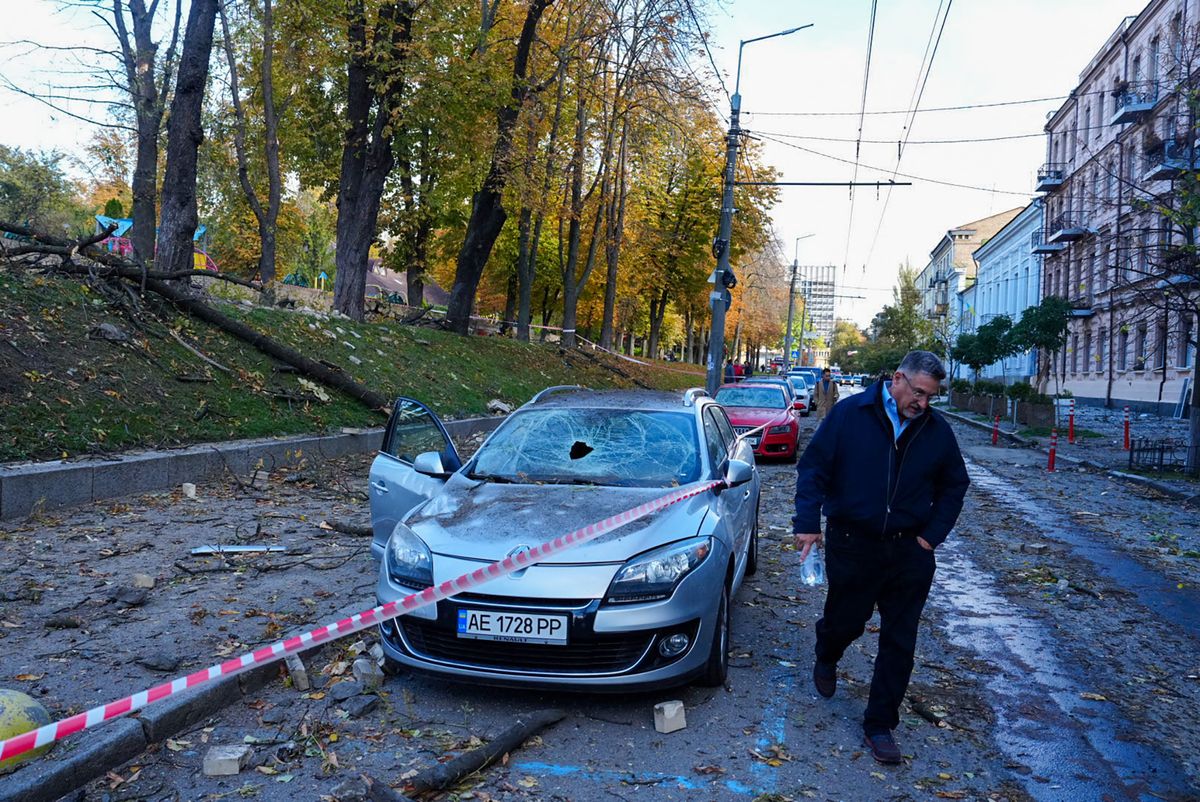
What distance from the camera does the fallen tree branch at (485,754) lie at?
3.45 meters

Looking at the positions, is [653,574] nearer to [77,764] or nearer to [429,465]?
[429,465]

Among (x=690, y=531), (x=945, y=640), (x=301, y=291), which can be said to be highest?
(x=301, y=291)

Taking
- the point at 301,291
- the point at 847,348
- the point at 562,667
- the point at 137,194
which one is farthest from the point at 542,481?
the point at 847,348

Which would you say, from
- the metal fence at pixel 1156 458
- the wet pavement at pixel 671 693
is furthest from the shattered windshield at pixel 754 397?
the wet pavement at pixel 671 693

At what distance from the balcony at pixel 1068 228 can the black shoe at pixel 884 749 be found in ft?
141

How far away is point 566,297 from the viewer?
31781 mm

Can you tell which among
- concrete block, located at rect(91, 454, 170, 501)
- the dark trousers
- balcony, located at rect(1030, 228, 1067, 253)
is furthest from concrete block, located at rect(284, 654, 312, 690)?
balcony, located at rect(1030, 228, 1067, 253)

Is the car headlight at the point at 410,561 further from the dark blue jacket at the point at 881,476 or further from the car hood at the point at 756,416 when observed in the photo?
the car hood at the point at 756,416

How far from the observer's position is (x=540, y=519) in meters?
4.50

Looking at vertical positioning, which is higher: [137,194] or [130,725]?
[137,194]

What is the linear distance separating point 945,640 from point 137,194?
2220 cm

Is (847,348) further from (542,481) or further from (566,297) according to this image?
(542,481)

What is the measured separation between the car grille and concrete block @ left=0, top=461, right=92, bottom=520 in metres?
5.11

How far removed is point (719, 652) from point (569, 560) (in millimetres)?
1007
